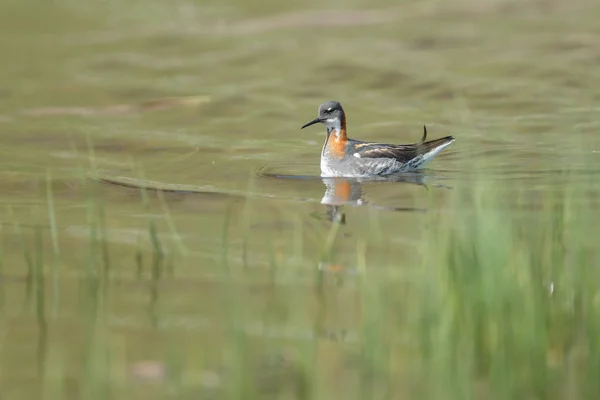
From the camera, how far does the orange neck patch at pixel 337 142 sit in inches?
445

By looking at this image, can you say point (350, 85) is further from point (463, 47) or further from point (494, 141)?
point (494, 141)

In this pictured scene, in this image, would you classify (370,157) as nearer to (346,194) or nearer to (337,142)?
(337,142)

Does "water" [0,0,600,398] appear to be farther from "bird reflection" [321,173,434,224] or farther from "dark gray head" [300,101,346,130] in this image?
"dark gray head" [300,101,346,130]

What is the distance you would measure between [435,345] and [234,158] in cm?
743

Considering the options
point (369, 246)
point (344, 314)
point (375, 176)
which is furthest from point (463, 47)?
point (344, 314)

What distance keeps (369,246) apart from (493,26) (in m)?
12.3

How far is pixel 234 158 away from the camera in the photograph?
12.0m

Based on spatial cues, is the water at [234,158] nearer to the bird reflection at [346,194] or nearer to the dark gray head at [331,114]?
the bird reflection at [346,194]

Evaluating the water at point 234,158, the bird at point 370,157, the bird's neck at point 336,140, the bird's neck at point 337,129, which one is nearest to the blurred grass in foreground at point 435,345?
the water at point 234,158

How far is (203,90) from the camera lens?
52.0 feet

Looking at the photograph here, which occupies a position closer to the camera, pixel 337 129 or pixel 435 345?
pixel 435 345

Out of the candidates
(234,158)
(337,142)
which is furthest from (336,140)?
(234,158)

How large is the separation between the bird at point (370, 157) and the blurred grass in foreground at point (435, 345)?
17.9ft

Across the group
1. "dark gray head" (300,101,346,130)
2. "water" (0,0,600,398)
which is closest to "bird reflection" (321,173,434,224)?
"water" (0,0,600,398)
